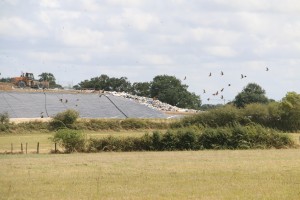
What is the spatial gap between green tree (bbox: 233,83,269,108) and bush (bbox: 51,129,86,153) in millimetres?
94585

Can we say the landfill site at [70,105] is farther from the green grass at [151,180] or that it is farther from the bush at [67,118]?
the green grass at [151,180]

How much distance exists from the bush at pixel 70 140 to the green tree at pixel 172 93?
12041cm

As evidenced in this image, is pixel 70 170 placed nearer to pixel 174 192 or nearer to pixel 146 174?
pixel 146 174

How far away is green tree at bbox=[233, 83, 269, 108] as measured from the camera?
156 metres

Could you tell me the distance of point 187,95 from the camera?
183875 mm

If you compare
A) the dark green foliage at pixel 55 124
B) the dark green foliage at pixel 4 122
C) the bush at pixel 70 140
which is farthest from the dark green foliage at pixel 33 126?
the bush at pixel 70 140

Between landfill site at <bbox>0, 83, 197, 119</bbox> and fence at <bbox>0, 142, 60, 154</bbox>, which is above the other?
landfill site at <bbox>0, 83, 197, 119</bbox>

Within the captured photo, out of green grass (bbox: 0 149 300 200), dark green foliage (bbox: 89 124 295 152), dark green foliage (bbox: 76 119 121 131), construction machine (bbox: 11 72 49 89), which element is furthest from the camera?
construction machine (bbox: 11 72 49 89)

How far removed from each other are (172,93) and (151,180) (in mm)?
148748

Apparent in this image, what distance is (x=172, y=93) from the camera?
180 m

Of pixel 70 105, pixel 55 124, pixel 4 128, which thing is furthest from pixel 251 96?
pixel 4 128

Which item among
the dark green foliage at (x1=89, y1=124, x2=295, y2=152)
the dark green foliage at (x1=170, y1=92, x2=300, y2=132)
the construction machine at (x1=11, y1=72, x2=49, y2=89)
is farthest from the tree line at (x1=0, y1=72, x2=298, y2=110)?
the dark green foliage at (x1=89, y1=124, x2=295, y2=152)

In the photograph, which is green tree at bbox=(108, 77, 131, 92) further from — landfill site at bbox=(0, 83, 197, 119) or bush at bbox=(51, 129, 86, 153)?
bush at bbox=(51, 129, 86, 153)

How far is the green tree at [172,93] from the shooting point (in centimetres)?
18012
